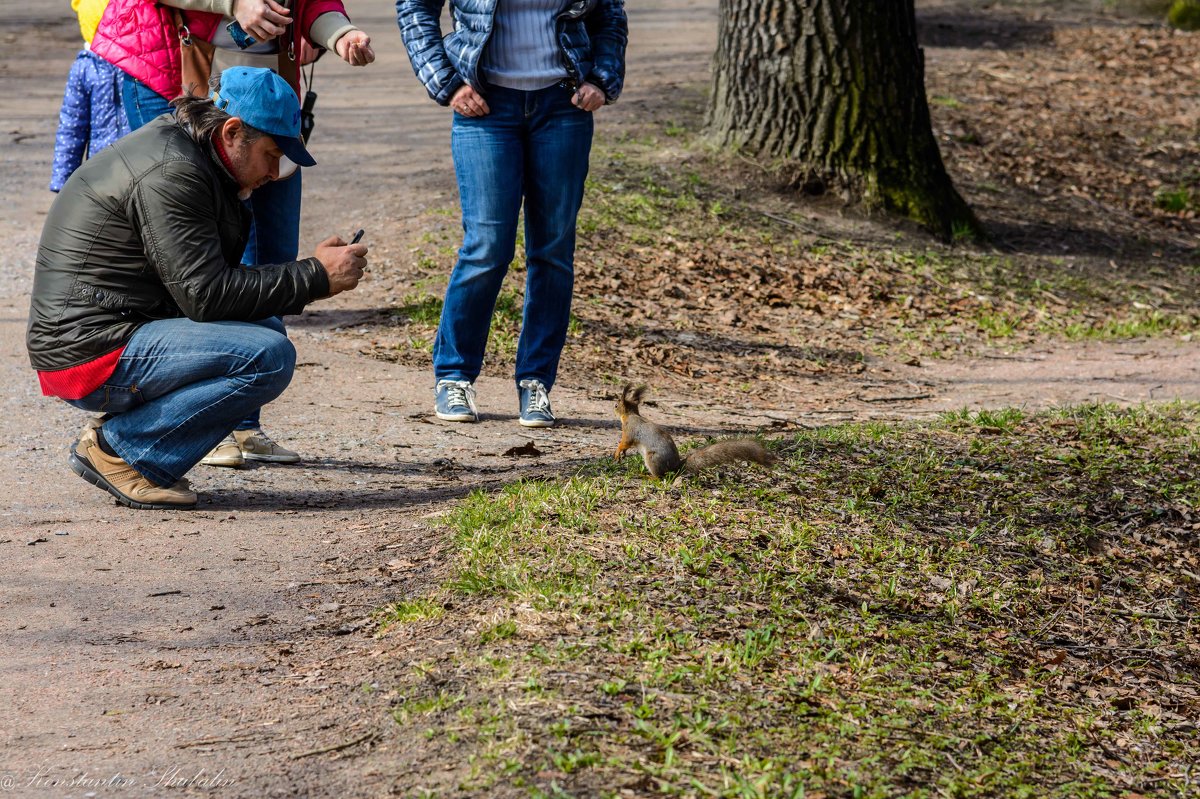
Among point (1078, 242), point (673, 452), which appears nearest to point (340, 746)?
point (673, 452)

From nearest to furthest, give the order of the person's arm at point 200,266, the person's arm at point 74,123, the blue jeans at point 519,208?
the person's arm at point 200,266 < the blue jeans at point 519,208 < the person's arm at point 74,123

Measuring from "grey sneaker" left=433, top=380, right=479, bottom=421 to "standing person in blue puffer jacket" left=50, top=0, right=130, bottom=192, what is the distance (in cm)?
173

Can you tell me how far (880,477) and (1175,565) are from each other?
1.04 m

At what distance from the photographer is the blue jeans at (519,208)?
17.3 feet

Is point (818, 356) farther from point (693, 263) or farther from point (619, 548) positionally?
point (619, 548)

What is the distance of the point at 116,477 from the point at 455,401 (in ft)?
5.26

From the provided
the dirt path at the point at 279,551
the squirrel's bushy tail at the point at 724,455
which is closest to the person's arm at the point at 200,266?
the dirt path at the point at 279,551

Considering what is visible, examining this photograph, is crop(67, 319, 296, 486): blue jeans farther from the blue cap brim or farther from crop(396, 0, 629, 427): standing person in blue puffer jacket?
crop(396, 0, 629, 427): standing person in blue puffer jacket

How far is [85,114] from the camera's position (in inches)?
232

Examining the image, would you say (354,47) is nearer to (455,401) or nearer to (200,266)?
(200,266)

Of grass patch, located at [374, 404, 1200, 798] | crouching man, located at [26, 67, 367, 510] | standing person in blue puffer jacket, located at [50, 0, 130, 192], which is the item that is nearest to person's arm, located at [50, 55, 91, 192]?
standing person in blue puffer jacket, located at [50, 0, 130, 192]

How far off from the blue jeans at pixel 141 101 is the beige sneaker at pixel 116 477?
3.95 feet

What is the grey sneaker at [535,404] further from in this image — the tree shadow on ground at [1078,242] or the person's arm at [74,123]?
the tree shadow on ground at [1078,242]

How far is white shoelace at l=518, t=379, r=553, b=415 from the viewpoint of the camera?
5.68m
